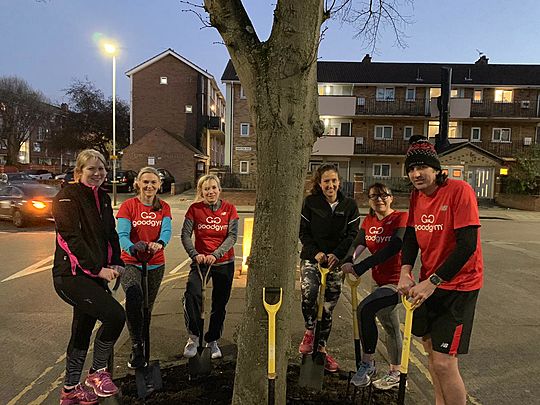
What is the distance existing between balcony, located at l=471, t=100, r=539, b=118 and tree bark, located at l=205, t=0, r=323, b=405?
1467 inches

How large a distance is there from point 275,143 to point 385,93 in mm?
36347

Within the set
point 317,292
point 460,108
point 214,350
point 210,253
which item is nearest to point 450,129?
point 460,108

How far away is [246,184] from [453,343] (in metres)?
25.7

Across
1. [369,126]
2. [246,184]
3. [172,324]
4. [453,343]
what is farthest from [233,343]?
[369,126]

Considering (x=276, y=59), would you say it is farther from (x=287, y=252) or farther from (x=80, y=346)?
(x=80, y=346)

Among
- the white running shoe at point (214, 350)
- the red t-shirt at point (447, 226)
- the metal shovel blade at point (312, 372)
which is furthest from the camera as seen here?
the white running shoe at point (214, 350)

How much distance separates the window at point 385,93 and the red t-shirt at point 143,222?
35069 millimetres

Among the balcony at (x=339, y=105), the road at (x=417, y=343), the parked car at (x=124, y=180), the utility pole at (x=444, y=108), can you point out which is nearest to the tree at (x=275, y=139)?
the road at (x=417, y=343)

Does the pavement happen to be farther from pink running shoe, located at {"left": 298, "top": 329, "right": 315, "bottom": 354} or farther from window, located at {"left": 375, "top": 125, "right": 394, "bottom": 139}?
window, located at {"left": 375, "top": 125, "right": 394, "bottom": 139}

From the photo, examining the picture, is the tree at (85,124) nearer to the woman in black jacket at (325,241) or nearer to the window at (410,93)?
the window at (410,93)

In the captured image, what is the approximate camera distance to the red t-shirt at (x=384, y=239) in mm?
3959

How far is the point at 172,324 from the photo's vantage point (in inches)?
213

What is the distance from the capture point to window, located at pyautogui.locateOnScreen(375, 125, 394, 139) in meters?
37.1

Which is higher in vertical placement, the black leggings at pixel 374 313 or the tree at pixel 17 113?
the tree at pixel 17 113
